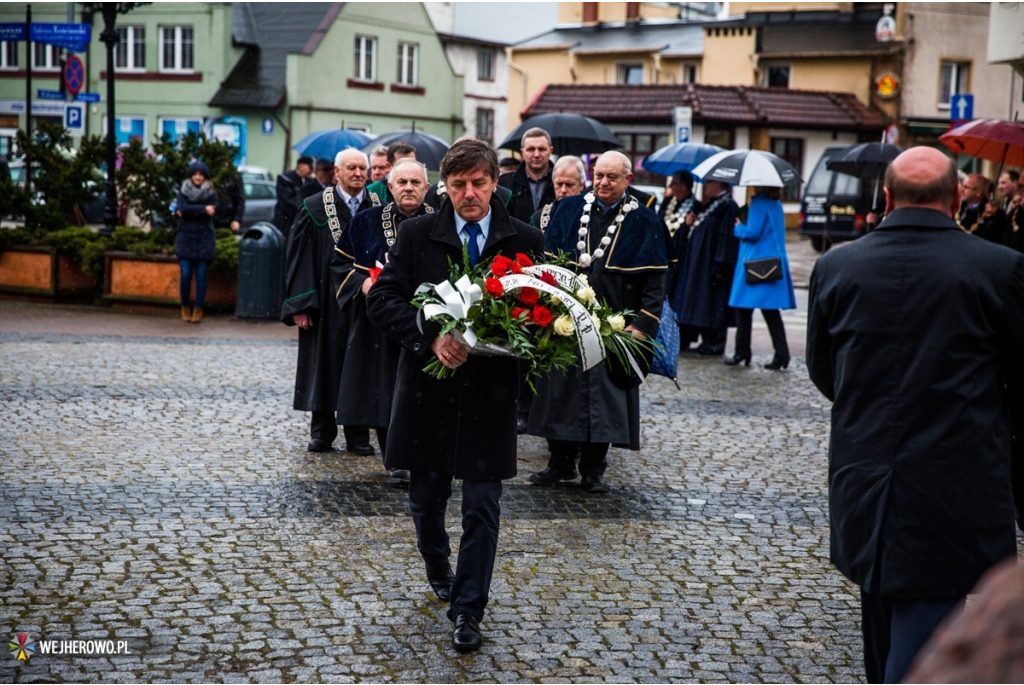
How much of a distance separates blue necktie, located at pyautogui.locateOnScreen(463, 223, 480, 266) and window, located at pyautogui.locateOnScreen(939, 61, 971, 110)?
1640 inches

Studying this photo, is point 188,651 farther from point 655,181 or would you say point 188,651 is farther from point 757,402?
point 655,181

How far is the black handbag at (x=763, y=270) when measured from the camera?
43.1ft

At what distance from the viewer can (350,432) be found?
8.56m

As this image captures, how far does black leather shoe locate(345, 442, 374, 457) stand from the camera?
334 inches

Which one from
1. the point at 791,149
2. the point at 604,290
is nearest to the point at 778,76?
the point at 791,149

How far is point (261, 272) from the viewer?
15.3 metres

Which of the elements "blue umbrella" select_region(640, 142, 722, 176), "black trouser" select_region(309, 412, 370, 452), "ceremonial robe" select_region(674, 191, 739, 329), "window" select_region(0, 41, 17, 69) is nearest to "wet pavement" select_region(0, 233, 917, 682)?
"black trouser" select_region(309, 412, 370, 452)

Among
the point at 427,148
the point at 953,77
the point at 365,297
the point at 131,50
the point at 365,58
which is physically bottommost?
the point at 365,297

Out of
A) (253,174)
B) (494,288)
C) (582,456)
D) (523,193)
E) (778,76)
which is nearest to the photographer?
(494,288)

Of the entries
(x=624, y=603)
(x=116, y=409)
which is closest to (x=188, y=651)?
(x=624, y=603)

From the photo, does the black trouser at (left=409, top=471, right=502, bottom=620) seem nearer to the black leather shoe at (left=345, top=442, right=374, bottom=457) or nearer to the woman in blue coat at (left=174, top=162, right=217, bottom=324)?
the black leather shoe at (left=345, top=442, right=374, bottom=457)

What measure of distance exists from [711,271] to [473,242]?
906 cm

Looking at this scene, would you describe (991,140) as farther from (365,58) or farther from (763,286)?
(365,58)

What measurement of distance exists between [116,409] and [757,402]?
5464 mm
